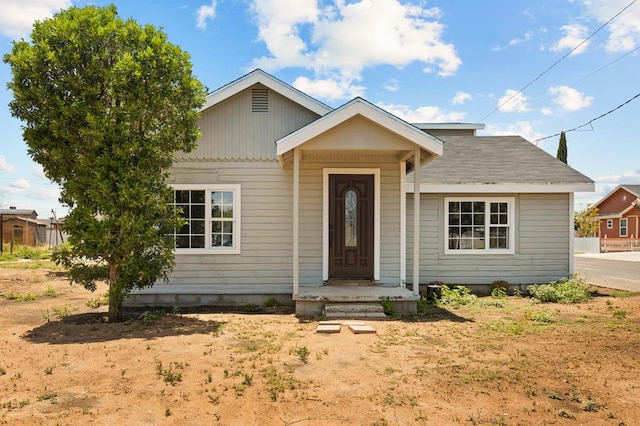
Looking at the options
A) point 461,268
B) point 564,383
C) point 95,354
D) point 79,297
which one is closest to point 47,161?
point 95,354

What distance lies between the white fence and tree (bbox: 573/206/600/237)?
318 inches

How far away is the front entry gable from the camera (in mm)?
8094

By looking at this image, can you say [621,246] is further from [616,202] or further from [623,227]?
[616,202]

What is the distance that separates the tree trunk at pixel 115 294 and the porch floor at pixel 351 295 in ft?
10.1

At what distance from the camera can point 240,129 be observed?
9.66 m

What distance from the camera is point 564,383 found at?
4.61m

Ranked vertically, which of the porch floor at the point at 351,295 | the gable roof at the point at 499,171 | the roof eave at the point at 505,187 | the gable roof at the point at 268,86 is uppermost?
the gable roof at the point at 268,86

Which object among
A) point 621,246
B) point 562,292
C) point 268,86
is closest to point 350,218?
point 268,86

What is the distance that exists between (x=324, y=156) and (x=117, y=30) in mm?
4575

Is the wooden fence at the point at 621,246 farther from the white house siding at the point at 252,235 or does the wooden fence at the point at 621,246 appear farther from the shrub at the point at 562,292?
the white house siding at the point at 252,235

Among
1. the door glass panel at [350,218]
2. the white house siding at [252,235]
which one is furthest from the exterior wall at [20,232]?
the door glass panel at [350,218]

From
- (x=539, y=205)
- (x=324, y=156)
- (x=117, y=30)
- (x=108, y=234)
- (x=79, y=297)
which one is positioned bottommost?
(x=79, y=297)

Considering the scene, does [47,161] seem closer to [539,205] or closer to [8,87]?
[8,87]

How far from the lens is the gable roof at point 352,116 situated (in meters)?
8.09
